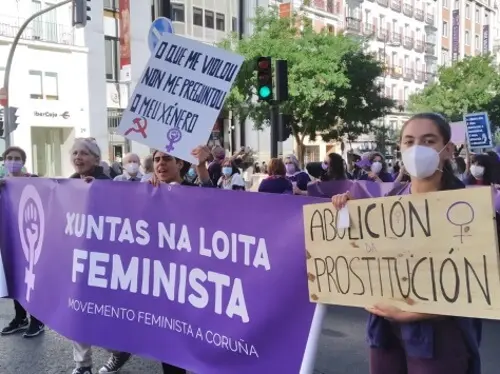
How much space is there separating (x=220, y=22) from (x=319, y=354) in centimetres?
3130

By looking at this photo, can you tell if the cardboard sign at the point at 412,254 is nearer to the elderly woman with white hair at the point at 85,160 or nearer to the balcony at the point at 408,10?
the elderly woman with white hair at the point at 85,160

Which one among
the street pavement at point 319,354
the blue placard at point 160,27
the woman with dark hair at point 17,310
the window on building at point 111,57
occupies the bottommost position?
the street pavement at point 319,354

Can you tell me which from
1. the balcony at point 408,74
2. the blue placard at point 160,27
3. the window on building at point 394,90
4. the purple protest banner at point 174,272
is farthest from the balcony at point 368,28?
the purple protest banner at point 174,272

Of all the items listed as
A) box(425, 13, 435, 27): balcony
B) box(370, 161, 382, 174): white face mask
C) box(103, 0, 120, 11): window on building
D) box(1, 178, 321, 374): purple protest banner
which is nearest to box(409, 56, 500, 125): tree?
box(103, 0, 120, 11): window on building

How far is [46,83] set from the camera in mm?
26578

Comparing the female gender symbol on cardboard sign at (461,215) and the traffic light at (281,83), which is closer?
the female gender symbol on cardboard sign at (461,215)

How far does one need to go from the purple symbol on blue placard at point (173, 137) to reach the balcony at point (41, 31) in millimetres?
23928

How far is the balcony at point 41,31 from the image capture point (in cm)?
2505

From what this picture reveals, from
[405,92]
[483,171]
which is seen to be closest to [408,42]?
[405,92]

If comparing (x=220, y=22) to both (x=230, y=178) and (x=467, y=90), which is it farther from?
(x=230, y=178)

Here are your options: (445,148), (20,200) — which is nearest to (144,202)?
(20,200)

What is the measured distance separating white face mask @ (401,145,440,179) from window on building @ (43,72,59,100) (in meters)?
26.4

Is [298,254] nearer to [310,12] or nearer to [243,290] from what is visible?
[243,290]

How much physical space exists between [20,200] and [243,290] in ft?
7.77
